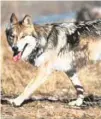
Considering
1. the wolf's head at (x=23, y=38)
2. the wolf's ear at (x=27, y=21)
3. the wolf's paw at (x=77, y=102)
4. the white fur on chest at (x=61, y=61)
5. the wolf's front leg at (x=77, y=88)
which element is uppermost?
the wolf's ear at (x=27, y=21)

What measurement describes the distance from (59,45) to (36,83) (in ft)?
1.89

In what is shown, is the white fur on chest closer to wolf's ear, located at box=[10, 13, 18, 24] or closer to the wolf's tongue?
the wolf's tongue

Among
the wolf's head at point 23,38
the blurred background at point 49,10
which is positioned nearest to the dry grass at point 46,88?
the wolf's head at point 23,38

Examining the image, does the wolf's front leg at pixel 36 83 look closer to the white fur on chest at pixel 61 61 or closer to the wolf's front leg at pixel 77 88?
the white fur on chest at pixel 61 61

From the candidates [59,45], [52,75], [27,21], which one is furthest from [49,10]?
[52,75]

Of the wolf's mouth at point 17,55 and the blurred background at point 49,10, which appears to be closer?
the wolf's mouth at point 17,55

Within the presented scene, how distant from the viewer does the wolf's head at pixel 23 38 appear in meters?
8.66

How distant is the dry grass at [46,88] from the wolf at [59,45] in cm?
9

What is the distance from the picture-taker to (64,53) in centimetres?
870

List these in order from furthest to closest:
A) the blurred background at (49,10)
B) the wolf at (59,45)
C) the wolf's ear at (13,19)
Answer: the blurred background at (49,10)
the wolf's ear at (13,19)
the wolf at (59,45)

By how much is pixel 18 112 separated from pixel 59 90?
1.94 ft

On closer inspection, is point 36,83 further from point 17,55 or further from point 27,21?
point 27,21

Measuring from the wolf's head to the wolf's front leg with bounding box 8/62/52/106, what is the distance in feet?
0.86

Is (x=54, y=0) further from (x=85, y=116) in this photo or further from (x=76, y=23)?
(x=85, y=116)
